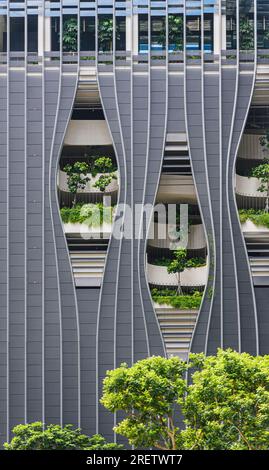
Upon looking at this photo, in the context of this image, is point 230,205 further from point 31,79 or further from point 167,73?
point 31,79

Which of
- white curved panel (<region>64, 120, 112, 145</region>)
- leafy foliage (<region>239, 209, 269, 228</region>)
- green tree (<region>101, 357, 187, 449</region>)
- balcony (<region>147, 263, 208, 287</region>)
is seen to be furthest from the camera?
white curved panel (<region>64, 120, 112, 145</region>)

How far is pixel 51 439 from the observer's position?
31234mm

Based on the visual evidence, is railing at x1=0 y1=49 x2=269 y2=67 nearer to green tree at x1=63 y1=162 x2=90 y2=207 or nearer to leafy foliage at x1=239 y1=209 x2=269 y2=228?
green tree at x1=63 y1=162 x2=90 y2=207

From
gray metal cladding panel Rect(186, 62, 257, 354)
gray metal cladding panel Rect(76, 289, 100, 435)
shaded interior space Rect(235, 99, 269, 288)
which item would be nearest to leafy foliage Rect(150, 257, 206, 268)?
gray metal cladding panel Rect(186, 62, 257, 354)

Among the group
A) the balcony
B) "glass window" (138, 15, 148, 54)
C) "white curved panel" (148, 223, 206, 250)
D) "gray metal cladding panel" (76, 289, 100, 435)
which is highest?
"glass window" (138, 15, 148, 54)

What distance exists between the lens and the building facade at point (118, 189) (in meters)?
34.6

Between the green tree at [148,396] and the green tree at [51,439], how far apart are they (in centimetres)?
448

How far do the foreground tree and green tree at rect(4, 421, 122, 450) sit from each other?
4366 millimetres

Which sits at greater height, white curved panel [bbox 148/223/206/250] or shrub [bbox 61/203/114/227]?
shrub [bbox 61/203/114/227]

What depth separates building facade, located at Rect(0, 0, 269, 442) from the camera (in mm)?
34594

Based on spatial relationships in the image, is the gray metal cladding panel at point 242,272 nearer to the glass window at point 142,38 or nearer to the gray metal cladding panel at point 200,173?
the gray metal cladding panel at point 200,173

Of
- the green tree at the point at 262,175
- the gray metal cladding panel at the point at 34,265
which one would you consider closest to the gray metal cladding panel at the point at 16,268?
the gray metal cladding panel at the point at 34,265
